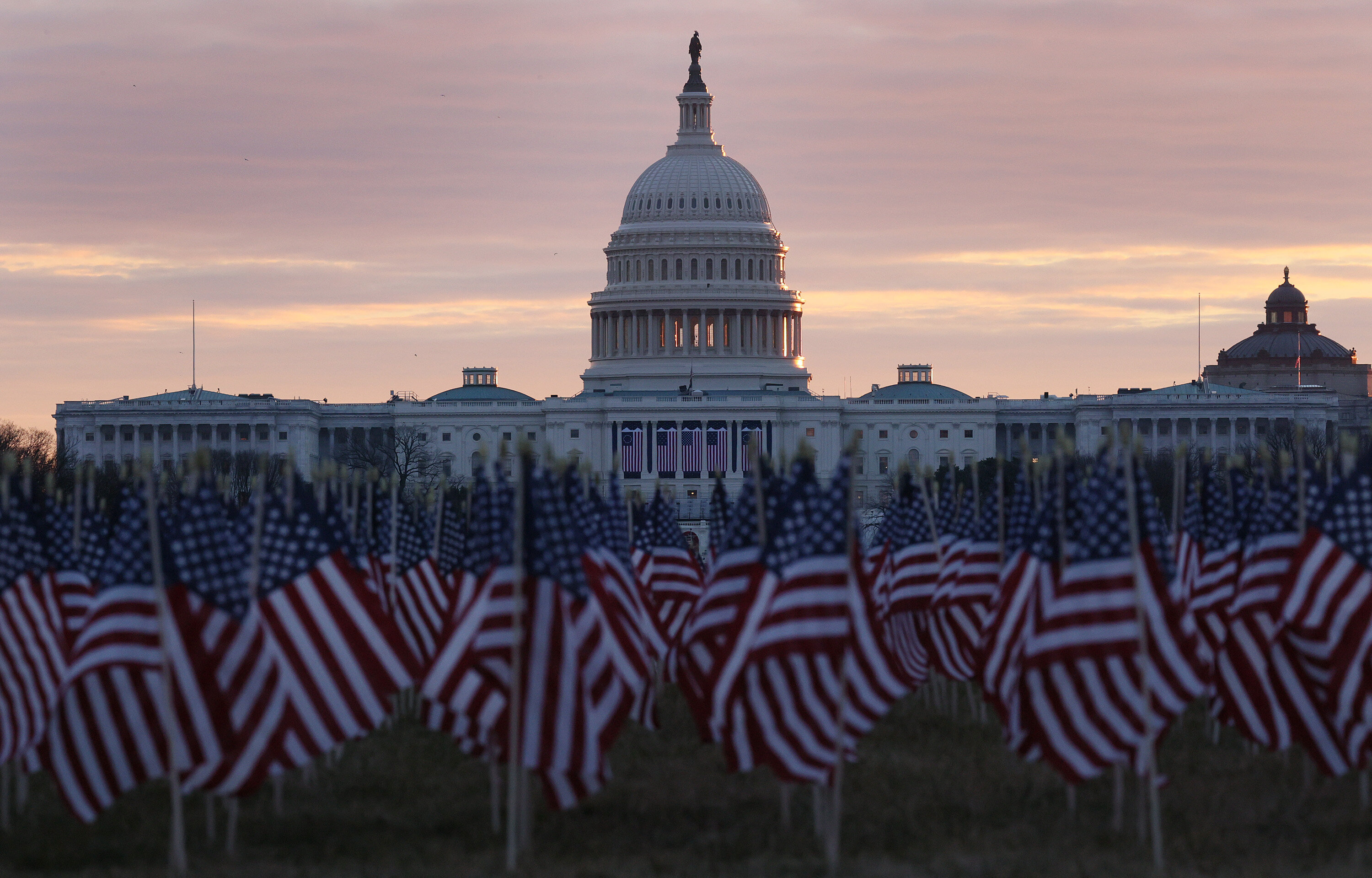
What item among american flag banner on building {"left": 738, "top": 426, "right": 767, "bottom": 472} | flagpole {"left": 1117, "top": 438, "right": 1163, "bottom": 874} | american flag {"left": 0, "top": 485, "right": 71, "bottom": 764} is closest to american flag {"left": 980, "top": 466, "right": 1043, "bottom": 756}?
flagpole {"left": 1117, "top": 438, "right": 1163, "bottom": 874}

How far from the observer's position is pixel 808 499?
1427 inches

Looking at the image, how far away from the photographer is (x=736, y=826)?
38.9 metres

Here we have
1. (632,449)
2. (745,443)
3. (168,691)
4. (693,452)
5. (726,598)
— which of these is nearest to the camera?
(168,691)

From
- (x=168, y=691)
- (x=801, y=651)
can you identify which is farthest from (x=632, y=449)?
(x=168, y=691)

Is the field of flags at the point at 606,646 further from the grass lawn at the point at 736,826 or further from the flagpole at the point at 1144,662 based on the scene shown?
the grass lawn at the point at 736,826

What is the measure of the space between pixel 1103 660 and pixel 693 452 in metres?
152

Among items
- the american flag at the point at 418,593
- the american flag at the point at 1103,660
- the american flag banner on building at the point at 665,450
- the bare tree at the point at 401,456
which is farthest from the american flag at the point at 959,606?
the american flag banner on building at the point at 665,450

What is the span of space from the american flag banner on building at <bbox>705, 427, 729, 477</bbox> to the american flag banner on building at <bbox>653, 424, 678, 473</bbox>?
2276 millimetres

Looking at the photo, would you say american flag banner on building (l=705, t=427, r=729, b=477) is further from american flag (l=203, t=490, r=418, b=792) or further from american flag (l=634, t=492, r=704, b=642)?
american flag (l=203, t=490, r=418, b=792)

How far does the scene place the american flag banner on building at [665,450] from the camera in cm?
18625

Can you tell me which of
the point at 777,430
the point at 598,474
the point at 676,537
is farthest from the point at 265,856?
the point at 777,430

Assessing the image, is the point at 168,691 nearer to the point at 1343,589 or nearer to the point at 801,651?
Result: the point at 801,651

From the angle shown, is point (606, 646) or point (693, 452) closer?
point (606, 646)

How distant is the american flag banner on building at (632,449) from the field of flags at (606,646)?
5692 inches
